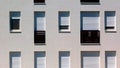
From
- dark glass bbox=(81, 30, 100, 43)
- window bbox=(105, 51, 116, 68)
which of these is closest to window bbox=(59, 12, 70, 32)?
dark glass bbox=(81, 30, 100, 43)

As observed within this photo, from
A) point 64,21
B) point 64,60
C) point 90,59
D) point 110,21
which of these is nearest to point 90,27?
point 110,21

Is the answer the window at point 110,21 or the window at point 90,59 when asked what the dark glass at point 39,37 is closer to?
the window at point 90,59

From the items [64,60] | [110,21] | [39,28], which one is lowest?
[64,60]

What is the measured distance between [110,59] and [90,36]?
204cm

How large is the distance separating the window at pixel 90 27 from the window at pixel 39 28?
258 centimetres

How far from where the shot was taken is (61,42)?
17.2 m

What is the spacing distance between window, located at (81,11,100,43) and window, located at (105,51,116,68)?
113 cm

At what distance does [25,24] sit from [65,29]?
265 centimetres

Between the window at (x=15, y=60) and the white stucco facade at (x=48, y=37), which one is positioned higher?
the white stucco facade at (x=48, y=37)

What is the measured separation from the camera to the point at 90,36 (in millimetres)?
17359

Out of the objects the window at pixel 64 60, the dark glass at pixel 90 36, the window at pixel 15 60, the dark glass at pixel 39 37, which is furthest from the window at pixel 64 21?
the window at pixel 15 60

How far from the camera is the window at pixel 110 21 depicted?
57.3 feet

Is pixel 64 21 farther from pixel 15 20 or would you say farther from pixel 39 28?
pixel 15 20

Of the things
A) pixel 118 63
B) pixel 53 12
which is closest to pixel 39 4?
pixel 53 12
